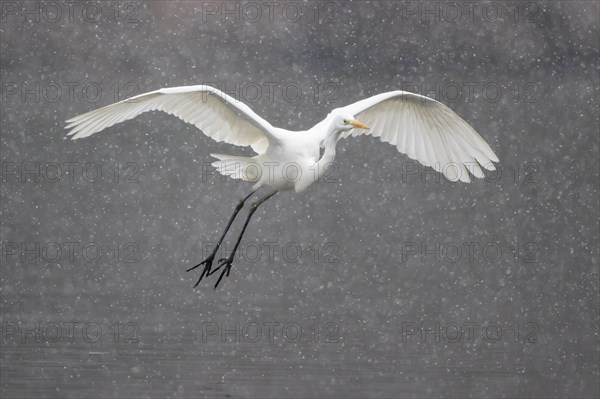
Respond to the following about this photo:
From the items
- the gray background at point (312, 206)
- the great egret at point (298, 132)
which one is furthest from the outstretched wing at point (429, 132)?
the gray background at point (312, 206)

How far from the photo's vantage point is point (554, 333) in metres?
10.8

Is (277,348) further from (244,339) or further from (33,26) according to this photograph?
(33,26)

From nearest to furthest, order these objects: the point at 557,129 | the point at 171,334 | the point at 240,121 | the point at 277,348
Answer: the point at 240,121 → the point at 277,348 → the point at 171,334 → the point at 557,129

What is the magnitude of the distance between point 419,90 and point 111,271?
6273 millimetres

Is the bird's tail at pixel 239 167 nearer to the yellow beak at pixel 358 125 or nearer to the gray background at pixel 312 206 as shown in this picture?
the yellow beak at pixel 358 125

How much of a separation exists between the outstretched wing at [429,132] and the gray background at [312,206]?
1313 mm


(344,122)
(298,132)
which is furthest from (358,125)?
(298,132)

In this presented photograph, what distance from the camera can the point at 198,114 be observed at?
8.49 metres

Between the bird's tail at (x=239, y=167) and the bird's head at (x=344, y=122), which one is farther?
the bird's tail at (x=239, y=167)

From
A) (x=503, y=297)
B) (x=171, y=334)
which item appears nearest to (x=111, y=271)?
(x=503, y=297)

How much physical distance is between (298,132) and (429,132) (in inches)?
40.6

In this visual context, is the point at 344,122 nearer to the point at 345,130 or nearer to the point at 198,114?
the point at 345,130

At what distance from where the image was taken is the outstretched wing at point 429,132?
8.54 metres

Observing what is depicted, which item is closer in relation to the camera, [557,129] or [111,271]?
[111,271]
